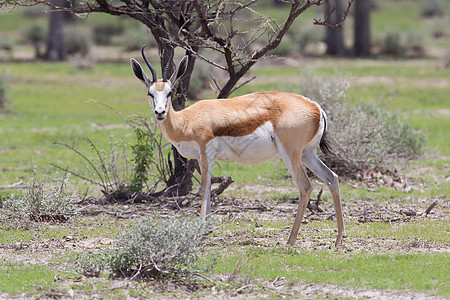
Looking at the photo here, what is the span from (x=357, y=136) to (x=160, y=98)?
5.33 m

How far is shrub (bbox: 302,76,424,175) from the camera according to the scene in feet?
37.9

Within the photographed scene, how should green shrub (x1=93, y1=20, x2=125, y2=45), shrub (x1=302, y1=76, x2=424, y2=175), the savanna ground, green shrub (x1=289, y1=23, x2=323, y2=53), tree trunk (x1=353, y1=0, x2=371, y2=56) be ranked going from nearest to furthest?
the savanna ground, shrub (x1=302, y1=76, x2=424, y2=175), tree trunk (x1=353, y1=0, x2=371, y2=56), green shrub (x1=289, y1=23, x2=323, y2=53), green shrub (x1=93, y1=20, x2=125, y2=45)

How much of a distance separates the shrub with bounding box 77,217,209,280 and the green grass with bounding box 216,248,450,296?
1.43ft

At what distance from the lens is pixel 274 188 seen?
1119cm

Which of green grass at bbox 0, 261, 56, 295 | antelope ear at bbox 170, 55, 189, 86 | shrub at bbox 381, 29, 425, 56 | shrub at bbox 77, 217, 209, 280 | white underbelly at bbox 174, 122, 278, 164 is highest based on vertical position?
antelope ear at bbox 170, 55, 189, 86

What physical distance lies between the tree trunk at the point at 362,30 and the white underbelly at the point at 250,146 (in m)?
26.0

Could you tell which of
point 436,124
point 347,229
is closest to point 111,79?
point 436,124

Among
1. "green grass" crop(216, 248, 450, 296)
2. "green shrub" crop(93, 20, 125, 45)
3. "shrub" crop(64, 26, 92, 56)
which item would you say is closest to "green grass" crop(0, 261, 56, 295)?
"green grass" crop(216, 248, 450, 296)

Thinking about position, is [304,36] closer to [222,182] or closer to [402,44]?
[402,44]

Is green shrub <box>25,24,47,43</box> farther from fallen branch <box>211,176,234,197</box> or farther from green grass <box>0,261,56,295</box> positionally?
green grass <box>0,261,56,295</box>

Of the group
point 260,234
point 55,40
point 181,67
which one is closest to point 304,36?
point 55,40

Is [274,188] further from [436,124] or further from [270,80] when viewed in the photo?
[270,80]

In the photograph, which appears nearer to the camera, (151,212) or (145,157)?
(151,212)

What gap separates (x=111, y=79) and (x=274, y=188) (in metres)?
14.8
